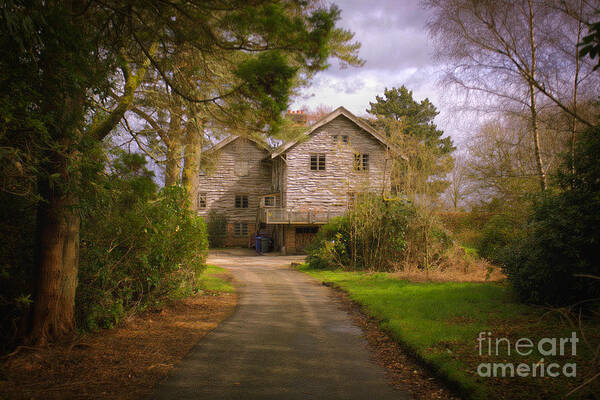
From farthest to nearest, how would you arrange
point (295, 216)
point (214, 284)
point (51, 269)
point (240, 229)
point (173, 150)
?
1. point (240, 229)
2. point (295, 216)
3. point (214, 284)
4. point (173, 150)
5. point (51, 269)

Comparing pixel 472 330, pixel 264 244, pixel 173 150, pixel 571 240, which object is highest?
pixel 173 150

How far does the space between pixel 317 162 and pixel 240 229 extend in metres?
10.4

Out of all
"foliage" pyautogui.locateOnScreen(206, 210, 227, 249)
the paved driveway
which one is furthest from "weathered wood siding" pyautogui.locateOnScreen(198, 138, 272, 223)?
the paved driveway

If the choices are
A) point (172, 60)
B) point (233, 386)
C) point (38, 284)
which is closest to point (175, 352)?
point (233, 386)

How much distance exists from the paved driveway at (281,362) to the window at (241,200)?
2660 centimetres

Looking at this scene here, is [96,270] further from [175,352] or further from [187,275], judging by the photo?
[187,275]

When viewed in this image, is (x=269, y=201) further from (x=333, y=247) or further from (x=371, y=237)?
(x=371, y=237)

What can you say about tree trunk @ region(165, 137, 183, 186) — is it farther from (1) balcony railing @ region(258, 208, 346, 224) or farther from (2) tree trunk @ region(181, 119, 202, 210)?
(1) balcony railing @ region(258, 208, 346, 224)

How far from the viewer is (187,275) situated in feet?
28.4

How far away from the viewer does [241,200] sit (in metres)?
35.1

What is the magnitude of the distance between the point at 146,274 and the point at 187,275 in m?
1.50

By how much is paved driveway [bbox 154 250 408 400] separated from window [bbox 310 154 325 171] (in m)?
20.9

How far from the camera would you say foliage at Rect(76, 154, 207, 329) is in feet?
18.8

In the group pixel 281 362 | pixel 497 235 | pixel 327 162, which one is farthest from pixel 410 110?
pixel 281 362
